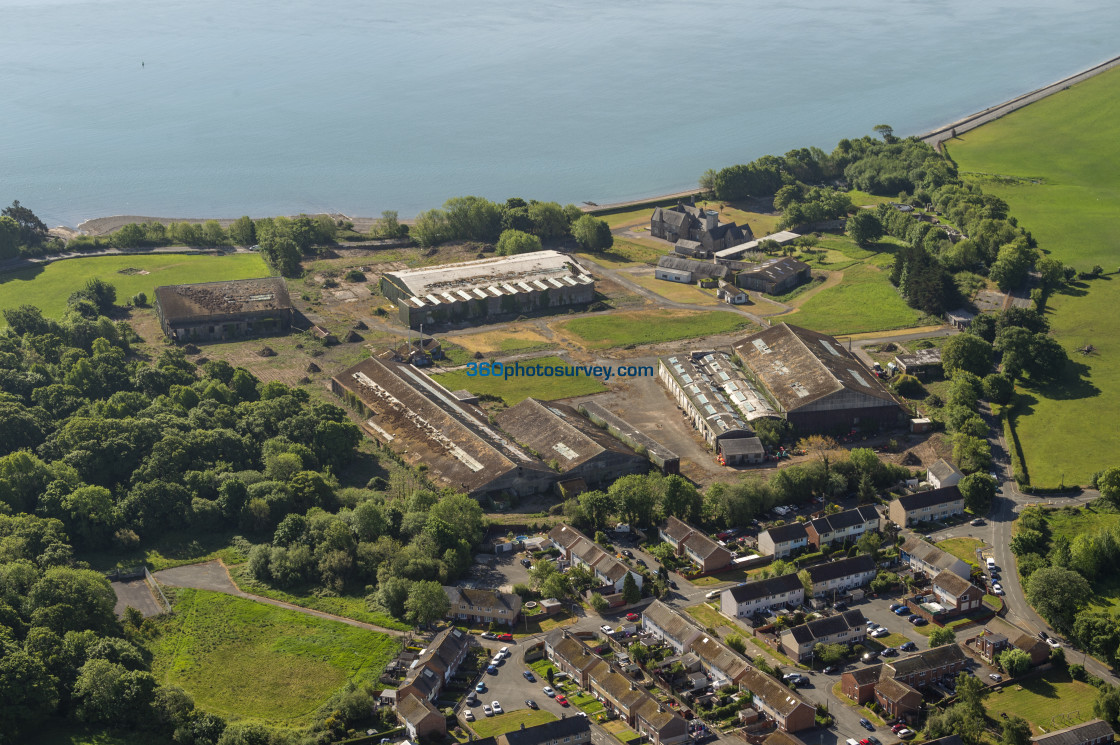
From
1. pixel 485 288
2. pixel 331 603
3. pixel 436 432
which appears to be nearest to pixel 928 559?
pixel 331 603

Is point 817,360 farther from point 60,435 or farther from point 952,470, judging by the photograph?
point 60,435

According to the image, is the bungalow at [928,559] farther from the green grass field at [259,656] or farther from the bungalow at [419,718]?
the green grass field at [259,656]

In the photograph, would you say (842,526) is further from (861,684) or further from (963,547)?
(861,684)

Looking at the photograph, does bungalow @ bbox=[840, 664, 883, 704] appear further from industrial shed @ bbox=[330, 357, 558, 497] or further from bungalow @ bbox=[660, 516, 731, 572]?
industrial shed @ bbox=[330, 357, 558, 497]

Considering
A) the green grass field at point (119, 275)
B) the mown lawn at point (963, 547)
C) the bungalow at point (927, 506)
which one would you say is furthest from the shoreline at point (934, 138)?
the mown lawn at point (963, 547)

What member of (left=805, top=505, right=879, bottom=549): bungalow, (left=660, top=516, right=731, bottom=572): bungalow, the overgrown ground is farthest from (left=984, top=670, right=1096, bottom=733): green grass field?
the overgrown ground

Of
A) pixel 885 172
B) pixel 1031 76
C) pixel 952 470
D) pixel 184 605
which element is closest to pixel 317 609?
pixel 184 605
